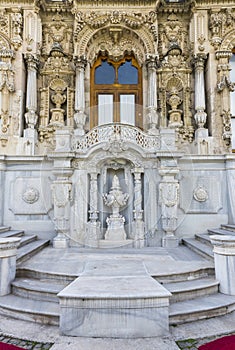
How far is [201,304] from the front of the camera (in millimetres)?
3711

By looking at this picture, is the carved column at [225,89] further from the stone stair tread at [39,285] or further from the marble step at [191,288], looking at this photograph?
the stone stair tread at [39,285]

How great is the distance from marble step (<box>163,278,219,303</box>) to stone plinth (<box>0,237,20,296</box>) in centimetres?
248

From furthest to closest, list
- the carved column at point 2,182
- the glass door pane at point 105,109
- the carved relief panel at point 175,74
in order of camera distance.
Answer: the glass door pane at point 105,109
the carved relief panel at point 175,74
the carved column at point 2,182

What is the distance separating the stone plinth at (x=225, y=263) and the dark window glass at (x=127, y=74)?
25.4 ft

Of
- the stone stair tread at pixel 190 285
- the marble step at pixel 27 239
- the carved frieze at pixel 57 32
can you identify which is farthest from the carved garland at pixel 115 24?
the stone stair tread at pixel 190 285

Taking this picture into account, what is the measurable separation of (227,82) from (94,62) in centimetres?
501

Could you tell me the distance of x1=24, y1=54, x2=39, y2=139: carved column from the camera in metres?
9.30

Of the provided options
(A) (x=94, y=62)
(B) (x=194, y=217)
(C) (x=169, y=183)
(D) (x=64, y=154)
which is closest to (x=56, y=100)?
(A) (x=94, y=62)

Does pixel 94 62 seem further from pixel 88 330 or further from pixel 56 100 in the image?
pixel 88 330

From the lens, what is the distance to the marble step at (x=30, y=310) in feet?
11.4

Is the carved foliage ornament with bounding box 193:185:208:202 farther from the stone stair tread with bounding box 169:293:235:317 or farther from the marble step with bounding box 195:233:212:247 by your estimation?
the stone stair tread with bounding box 169:293:235:317

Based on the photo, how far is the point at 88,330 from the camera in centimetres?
312

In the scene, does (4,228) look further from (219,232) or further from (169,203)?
(219,232)

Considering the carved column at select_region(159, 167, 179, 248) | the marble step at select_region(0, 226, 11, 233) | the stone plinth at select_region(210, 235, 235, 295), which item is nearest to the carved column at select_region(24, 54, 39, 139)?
the marble step at select_region(0, 226, 11, 233)
